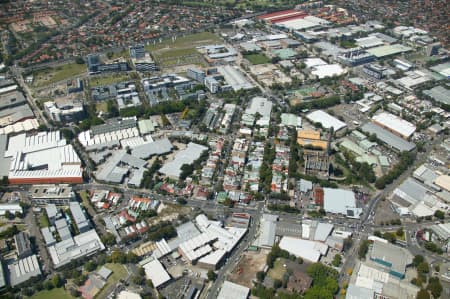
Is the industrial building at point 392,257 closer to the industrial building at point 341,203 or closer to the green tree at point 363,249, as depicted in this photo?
the green tree at point 363,249

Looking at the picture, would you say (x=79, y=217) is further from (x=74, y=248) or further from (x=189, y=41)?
(x=189, y=41)

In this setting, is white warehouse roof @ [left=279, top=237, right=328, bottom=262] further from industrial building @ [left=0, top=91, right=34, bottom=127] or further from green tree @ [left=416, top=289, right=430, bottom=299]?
industrial building @ [left=0, top=91, right=34, bottom=127]

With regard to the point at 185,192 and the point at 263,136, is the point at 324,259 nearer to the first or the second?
the point at 185,192

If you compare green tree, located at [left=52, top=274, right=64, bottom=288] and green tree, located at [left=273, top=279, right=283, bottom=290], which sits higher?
green tree, located at [left=52, top=274, right=64, bottom=288]

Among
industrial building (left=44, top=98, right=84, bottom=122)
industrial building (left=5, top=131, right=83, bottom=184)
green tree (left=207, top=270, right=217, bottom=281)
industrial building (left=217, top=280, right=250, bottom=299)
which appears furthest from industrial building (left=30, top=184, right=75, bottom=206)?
industrial building (left=217, top=280, right=250, bottom=299)

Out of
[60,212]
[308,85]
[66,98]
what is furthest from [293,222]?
[66,98]

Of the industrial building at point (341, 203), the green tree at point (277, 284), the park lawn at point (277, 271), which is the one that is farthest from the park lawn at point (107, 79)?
the green tree at point (277, 284)
